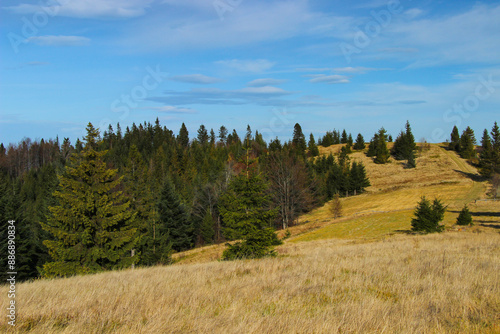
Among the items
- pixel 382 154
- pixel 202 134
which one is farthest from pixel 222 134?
pixel 382 154

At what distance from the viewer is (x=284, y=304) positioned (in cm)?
539

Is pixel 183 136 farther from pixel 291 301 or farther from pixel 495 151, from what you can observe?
pixel 291 301

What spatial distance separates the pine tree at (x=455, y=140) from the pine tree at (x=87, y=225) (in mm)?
113733

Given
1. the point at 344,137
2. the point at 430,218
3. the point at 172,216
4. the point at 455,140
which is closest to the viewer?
the point at 430,218

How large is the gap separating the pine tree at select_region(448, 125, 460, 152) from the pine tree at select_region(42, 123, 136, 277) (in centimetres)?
11373

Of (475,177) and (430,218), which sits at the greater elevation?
(475,177)

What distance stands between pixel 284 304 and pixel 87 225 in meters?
18.5

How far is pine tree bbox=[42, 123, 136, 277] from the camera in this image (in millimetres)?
20141

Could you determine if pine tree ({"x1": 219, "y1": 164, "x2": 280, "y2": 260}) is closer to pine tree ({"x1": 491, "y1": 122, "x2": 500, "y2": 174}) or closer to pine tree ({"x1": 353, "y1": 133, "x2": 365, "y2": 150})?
pine tree ({"x1": 491, "y1": 122, "x2": 500, "y2": 174})

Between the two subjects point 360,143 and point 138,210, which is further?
point 360,143

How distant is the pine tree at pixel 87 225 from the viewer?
20.1 metres

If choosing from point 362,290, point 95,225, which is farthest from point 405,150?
point 362,290

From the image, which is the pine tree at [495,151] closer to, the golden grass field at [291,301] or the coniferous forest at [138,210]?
the coniferous forest at [138,210]

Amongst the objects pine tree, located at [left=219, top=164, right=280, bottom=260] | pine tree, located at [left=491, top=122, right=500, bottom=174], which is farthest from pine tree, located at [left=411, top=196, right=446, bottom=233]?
pine tree, located at [left=491, top=122, right=500, bottom=174]
